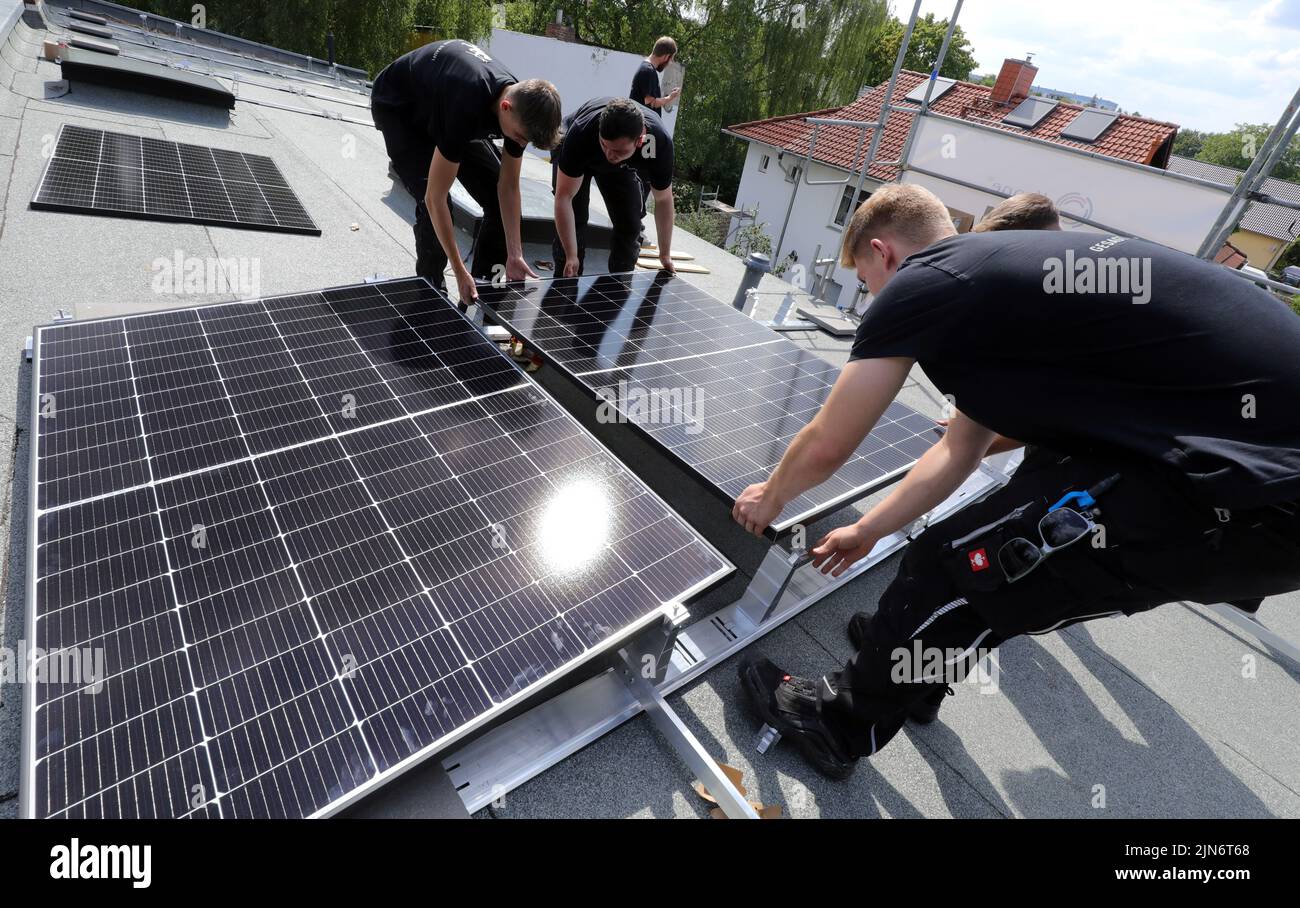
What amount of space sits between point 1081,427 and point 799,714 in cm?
166

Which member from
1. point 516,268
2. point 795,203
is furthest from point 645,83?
point 795,203

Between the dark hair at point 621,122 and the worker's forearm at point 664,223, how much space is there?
1.23 metres

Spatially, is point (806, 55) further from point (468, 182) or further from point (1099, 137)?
point (468, 182)

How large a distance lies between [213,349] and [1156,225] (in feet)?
45.2

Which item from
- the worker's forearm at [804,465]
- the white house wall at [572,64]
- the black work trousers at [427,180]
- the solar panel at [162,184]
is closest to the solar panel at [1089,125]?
the white house wall at [572,64]

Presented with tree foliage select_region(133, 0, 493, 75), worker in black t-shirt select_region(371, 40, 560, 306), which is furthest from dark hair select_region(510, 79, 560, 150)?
tree foliage select_region(133, 0, 493, 75)

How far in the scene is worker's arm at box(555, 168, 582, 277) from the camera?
5.56m

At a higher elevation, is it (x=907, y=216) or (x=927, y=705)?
(x=907, y=216)

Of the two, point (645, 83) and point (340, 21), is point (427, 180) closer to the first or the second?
point (645, 83)

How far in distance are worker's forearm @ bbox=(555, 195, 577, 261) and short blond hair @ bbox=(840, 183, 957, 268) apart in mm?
3431

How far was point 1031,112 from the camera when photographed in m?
21.5

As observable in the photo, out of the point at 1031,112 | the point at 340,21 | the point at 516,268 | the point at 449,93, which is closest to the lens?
the point at 449,93

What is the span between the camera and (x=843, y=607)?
12.3ft

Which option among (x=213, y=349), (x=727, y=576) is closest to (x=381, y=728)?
(x=727, y=576)
